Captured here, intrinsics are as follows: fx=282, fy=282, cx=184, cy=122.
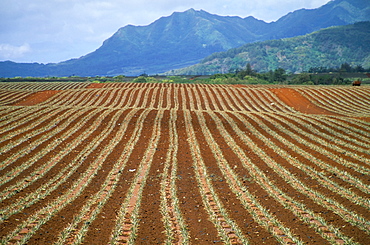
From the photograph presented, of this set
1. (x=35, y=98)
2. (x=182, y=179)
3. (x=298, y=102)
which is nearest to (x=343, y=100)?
(x=298, y=102)

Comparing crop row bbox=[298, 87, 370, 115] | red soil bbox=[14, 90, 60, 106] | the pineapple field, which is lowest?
crop row bbox=[298, 87, 370, 115]

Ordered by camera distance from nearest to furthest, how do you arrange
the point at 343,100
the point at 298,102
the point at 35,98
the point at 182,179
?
the point at 182,179
the point at 298,102
the point at 343,100
the point at 35,98

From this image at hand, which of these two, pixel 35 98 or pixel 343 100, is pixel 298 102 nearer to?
pixel 343 100

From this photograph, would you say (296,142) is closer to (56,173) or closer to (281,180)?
(281,180)

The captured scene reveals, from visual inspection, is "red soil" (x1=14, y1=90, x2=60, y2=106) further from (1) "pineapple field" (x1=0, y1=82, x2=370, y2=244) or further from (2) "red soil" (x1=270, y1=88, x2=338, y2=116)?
(2) "red soil" (x1=270, y1=88, x2=338, y2=116)

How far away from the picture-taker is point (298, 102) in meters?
48.3

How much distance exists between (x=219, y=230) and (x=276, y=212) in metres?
2.69

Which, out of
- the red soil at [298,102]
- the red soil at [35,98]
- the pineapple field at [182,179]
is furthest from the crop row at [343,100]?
the red soil at [35,98]

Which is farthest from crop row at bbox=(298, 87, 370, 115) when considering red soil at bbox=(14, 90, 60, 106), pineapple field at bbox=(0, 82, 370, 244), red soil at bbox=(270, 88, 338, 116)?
red soil at bbox=(14, 90, 60, 106)

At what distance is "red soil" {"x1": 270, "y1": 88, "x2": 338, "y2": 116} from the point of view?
41.8m

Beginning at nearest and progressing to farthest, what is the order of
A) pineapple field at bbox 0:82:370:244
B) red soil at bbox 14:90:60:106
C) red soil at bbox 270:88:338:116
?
1. pineapple field at bbox 0:82:370:244
2. red soil at bbox 270:88:338:116
3. red soil at bbox 14:90:60:106

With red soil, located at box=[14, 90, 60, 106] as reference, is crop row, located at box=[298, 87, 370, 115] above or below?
below

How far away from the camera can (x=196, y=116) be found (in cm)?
3130

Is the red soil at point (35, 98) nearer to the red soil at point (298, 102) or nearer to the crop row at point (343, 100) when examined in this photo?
the red soil at point (298, 102)
